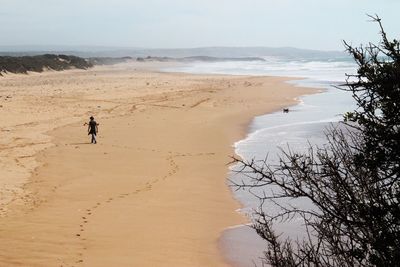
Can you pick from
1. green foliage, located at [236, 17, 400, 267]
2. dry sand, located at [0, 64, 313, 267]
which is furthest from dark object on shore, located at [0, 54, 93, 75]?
green foliage, located at [236, 17, 400, 267]

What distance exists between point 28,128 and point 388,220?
21.4 m

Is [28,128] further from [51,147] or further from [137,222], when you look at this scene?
[137,222]

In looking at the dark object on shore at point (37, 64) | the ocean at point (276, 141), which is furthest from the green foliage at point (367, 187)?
the dark object on shore at point (37, 64)

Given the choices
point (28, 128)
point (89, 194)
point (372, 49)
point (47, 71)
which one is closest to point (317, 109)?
point (28, 128)

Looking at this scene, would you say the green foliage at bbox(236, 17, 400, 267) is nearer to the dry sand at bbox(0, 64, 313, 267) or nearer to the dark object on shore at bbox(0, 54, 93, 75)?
the dry sand at bbox(0, 64, 313, 267)

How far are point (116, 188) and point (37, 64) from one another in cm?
7051

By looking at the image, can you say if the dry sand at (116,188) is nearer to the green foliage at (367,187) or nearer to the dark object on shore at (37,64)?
the green foliage at (367,187)

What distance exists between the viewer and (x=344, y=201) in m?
4.14

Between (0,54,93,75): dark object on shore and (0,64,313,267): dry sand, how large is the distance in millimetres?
45050

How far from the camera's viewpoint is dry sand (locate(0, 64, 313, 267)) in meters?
8.86

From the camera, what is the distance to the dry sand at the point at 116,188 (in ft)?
29.1

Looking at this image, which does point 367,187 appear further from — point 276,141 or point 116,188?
point 276,141

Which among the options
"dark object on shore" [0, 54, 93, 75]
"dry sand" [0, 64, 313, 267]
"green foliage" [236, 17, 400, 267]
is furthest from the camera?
"dark object on shore" [0, 54, 93, 75]

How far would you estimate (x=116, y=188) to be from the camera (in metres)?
13.1
